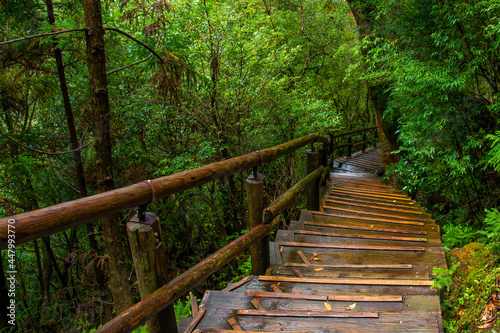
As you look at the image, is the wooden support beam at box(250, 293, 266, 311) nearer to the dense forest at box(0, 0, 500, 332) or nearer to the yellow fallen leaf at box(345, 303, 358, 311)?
the yellow fallen leaf at box(345, 303, 358, 311)

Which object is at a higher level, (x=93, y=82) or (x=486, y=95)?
(x=93, y=82)

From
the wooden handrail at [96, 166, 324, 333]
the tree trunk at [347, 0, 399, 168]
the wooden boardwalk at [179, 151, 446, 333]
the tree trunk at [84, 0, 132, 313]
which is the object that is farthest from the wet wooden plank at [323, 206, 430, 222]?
the tree trunk at [347, 0, 399, 168]

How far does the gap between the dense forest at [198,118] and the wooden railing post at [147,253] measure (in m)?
2.19

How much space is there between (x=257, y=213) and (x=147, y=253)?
1272mm

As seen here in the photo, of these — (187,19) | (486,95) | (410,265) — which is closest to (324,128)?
(486,95)

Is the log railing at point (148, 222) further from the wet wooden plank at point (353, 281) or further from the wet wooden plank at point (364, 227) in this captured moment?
the wet wooden plank at point (364, 227)

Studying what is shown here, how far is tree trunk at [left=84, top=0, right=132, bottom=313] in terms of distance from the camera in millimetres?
3338

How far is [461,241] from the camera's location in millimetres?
4445

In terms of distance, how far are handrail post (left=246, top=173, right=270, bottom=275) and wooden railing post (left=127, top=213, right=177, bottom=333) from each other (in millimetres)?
1127

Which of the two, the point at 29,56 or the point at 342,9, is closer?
the point at 29,56

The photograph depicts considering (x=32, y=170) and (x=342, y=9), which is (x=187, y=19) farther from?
(x=342, y=9)

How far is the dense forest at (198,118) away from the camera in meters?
3.81

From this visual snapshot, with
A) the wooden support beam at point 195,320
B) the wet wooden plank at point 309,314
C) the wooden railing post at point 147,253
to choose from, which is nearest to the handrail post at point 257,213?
the wet wooden plank at point 309,314

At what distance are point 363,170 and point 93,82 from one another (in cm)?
1046
